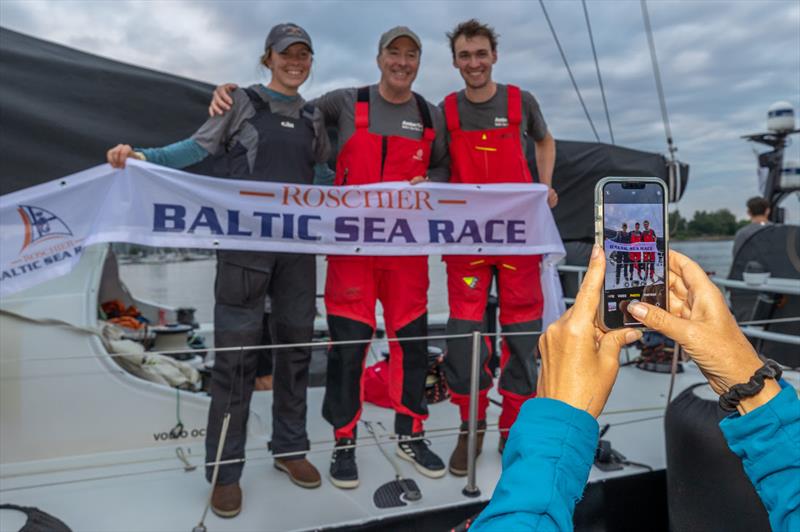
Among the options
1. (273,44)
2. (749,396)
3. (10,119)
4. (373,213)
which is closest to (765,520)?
A: (749,396)

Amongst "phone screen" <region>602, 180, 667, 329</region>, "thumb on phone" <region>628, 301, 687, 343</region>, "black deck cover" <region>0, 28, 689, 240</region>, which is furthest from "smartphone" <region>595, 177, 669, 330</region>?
"black deck cover" <region>0, 28, 689, 240</region>

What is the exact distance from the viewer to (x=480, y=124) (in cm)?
280

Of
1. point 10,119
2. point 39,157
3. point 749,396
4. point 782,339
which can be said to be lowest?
point 782,339

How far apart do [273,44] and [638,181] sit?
6.63 feet

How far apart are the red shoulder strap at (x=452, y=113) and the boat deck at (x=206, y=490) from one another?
1478 mm

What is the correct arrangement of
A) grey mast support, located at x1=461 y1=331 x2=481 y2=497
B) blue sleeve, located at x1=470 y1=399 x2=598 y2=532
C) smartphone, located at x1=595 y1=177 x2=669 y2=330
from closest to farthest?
blue sleeve, located at x1=470 y1=399 x2=598 y2=532
smartphone, located at x1=595 y1=177 x2=669 y2=330
grey mast support, located at x1=461 y1=331 x2=481 y2=497

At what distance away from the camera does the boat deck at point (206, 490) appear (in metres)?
2.20

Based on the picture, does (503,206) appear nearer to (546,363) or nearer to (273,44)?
(273,44)

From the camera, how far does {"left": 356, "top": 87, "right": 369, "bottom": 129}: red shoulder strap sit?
2.60 meters

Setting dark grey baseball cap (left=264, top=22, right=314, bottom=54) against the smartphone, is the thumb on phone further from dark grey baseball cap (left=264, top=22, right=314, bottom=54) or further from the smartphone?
dark grey baseball cap (left=264, top=22, right=314, bottom=54)


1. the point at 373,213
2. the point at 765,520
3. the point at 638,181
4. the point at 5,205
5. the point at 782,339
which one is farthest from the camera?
the point at 782,339

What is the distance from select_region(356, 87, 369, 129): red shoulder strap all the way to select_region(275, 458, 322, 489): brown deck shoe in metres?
1.58

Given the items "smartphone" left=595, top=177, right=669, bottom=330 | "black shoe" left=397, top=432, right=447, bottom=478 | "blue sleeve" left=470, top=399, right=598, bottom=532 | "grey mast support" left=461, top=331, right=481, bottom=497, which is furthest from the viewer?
"black shoe" left=397, top=432, right=447, bottom=478

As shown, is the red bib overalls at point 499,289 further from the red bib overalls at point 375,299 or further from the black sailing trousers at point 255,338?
the black sailing trousers at point 255,338
